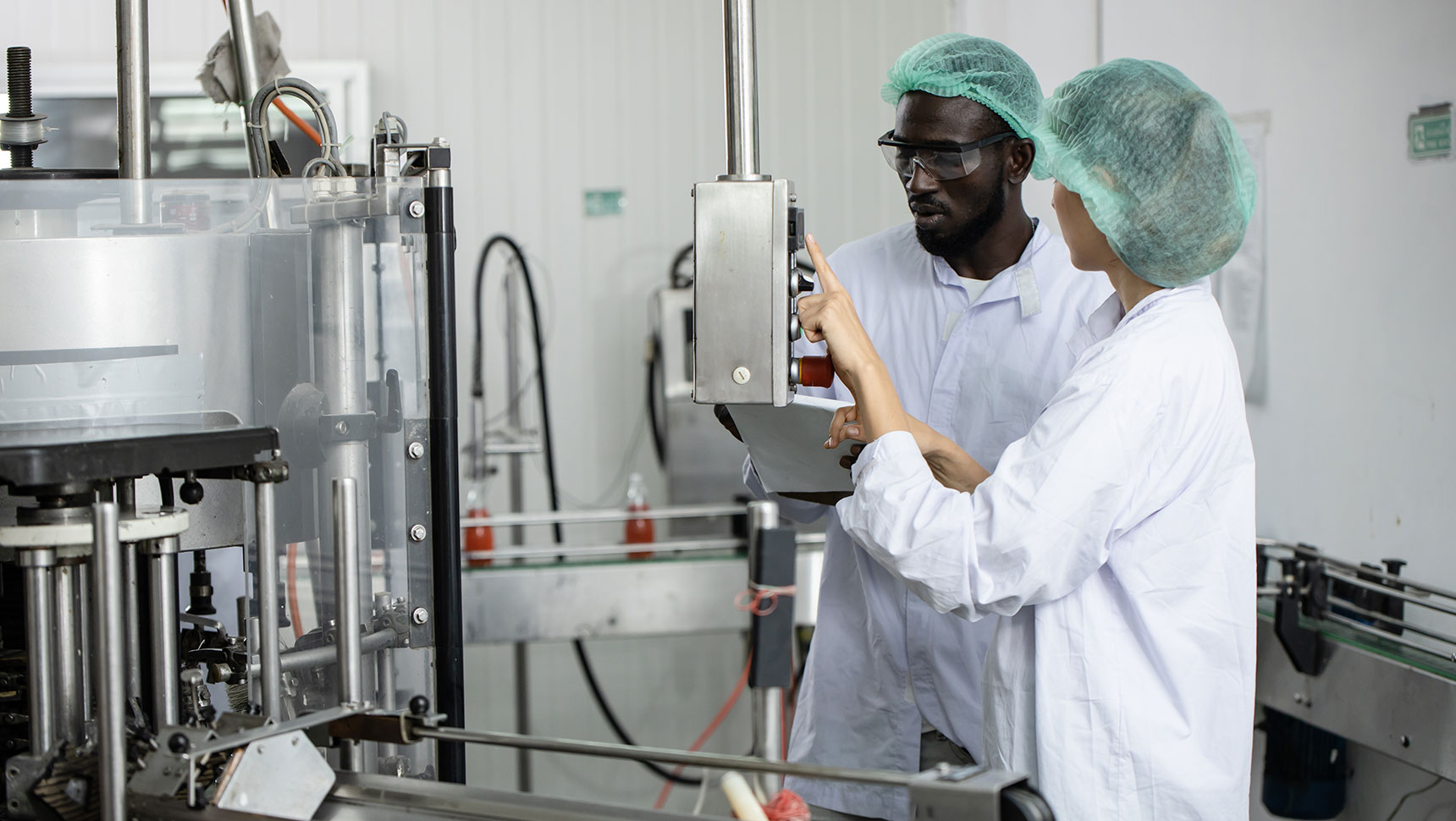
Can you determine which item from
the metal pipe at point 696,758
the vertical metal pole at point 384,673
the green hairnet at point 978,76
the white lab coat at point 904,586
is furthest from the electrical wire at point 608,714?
the metal pipe at point 696,758

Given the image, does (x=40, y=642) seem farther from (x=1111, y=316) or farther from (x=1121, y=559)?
(x=1111, y=316)

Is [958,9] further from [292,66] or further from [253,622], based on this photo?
[253,622]

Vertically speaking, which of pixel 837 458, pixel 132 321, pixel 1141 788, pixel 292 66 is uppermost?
pixel 292 66

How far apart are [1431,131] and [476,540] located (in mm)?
1889

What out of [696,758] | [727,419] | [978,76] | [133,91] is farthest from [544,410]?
[696,758]

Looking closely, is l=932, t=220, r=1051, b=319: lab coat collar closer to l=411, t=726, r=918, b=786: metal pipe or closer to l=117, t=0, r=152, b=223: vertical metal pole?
l=411, t=726, r=918, b=786: metal pipe

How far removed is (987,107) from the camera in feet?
4.51

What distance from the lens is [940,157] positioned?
1.36 m

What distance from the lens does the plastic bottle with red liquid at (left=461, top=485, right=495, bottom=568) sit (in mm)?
2295

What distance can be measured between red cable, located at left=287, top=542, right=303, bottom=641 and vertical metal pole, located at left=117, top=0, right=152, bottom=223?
0.34m

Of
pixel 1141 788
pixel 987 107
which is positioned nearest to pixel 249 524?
pixel 1141 788

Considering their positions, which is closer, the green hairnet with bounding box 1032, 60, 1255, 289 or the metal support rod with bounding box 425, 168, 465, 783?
the green hairnet with bounding box 1032, 60, 1255, 289

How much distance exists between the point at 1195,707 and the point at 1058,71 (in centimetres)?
164

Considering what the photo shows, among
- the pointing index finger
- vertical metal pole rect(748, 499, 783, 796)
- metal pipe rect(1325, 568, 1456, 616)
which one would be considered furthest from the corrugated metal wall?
→ the pointing index finger
